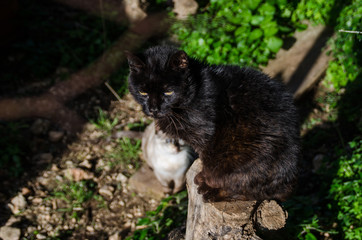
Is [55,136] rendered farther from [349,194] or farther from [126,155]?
[349,194]

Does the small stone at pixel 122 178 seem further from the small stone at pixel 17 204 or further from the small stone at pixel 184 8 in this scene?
the small stone at pixel 184 8

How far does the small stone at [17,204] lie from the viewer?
3.68 m

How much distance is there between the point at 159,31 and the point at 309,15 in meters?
2.42

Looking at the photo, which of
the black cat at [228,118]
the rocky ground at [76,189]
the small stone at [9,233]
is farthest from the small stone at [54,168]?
the black cat at [228,118]

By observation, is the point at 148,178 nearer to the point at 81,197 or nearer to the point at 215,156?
the point at 81,197

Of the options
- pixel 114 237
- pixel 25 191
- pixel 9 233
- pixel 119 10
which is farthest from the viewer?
pixel 119 10

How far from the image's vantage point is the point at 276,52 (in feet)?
15.0

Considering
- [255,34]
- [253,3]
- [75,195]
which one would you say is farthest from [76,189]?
[253,3]

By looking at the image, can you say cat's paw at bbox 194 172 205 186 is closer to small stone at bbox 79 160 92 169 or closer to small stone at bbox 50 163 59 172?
small stone at bbox 79 160 92 169

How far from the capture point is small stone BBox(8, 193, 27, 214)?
368 cm

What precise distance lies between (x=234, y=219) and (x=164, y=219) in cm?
132

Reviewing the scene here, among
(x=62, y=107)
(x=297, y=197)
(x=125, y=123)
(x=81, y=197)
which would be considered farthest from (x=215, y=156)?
(x=62, y=107)

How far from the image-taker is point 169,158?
3.62 m

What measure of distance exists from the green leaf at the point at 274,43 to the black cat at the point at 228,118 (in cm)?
203
